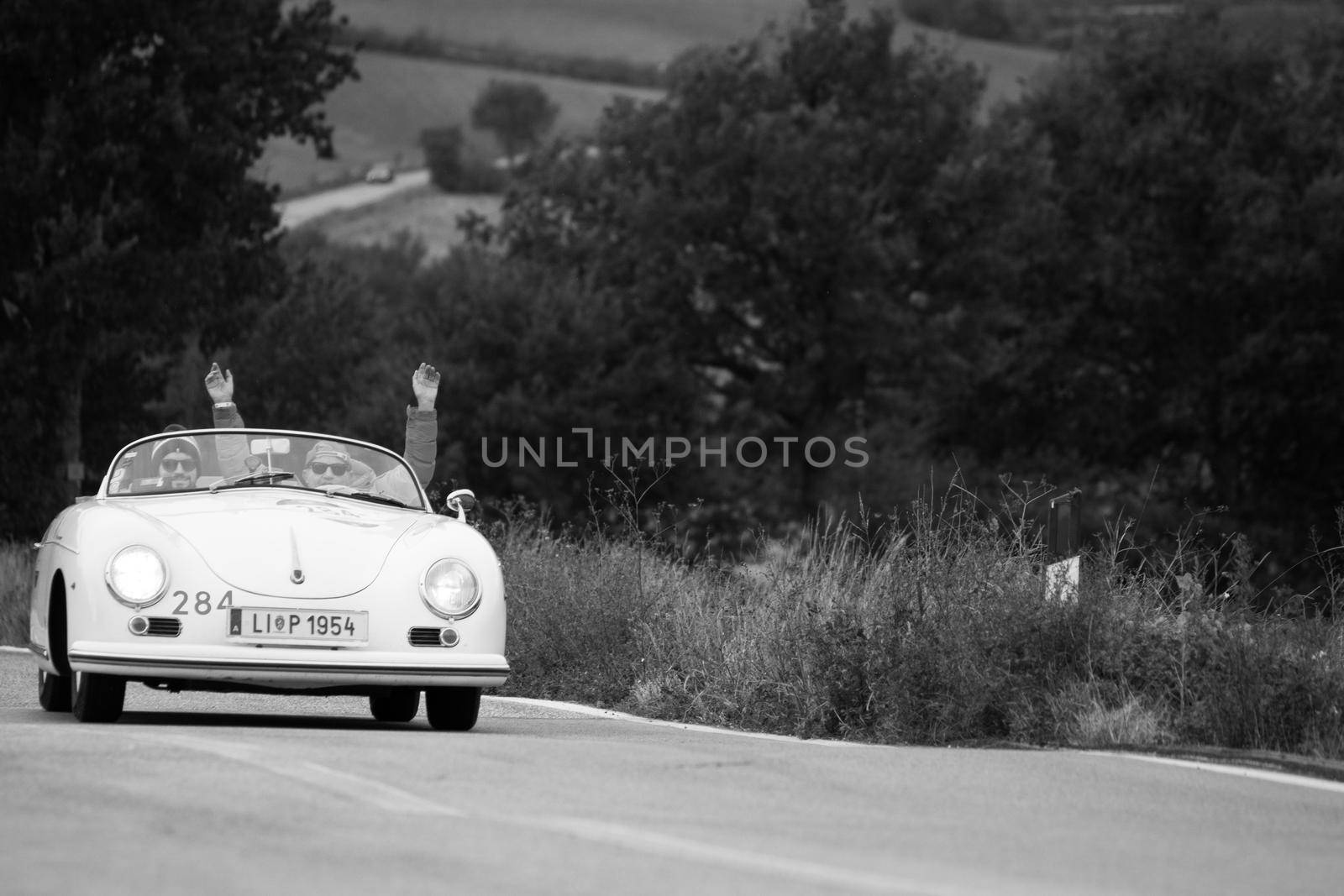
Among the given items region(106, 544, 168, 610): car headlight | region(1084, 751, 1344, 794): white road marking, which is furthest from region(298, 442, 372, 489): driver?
region(1084, 751, 1344, 794): white road marking

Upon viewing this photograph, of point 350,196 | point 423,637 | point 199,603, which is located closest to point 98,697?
point 199,603

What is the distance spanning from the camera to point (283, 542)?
9922 millimetres

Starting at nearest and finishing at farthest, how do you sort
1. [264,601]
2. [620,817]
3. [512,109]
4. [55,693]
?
[620,817] → [264,601] → [55,693] → [512,109]

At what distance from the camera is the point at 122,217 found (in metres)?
39.0

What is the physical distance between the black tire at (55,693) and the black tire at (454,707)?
178 centimetres

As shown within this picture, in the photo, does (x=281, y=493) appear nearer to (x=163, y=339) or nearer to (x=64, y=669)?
(x=64, y=669)

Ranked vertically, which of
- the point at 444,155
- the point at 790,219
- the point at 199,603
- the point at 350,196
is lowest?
the point at 350,196

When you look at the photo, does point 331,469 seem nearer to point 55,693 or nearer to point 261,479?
point 261,479

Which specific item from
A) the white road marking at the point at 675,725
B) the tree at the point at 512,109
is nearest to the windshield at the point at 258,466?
the white road marking at the point at 675,725

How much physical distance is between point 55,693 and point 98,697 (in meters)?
0.87

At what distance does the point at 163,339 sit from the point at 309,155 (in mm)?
92347

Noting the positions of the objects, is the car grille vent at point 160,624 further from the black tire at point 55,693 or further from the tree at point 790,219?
the tree at point 790,219

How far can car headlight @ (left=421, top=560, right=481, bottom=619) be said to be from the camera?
32.8 feet

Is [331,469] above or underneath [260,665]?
above
